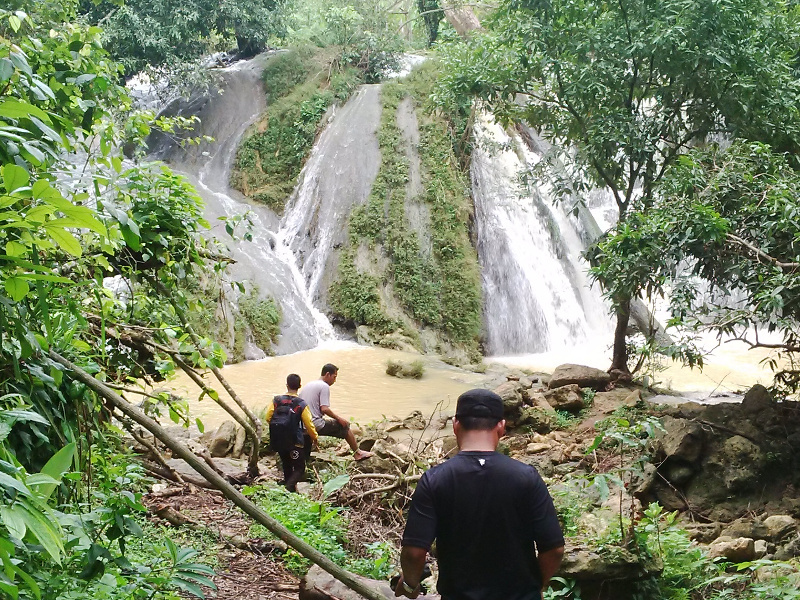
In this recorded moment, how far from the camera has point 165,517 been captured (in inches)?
204

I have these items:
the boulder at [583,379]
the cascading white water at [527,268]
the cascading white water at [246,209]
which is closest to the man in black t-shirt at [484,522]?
the boulder at [583,379]

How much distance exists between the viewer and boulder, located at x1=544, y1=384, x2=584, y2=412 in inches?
417

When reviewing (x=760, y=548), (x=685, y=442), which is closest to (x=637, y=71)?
(x=685, y=442)

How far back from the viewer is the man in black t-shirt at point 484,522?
258 cm

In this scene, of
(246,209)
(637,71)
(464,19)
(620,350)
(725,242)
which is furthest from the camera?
(464,19)

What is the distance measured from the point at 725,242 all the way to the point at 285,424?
4.87 m

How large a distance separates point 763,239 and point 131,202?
6.24 m

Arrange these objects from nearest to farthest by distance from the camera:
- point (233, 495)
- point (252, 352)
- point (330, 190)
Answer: point (233, 495)
point (252, 352)
point (330, 190)

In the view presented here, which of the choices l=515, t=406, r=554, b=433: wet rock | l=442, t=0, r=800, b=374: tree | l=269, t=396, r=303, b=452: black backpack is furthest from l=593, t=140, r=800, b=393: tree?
l=269, t=396, r=303, b=452: black backpack

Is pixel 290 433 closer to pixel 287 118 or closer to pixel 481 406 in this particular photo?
pixel 481 406

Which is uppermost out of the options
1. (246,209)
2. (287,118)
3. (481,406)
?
(287,118)

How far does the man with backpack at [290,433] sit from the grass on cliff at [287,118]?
14.0 m

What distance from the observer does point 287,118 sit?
21844 millimetres

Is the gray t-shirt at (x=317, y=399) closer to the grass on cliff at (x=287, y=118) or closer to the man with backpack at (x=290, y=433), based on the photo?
the man with backpack at (x=290, y=433)
